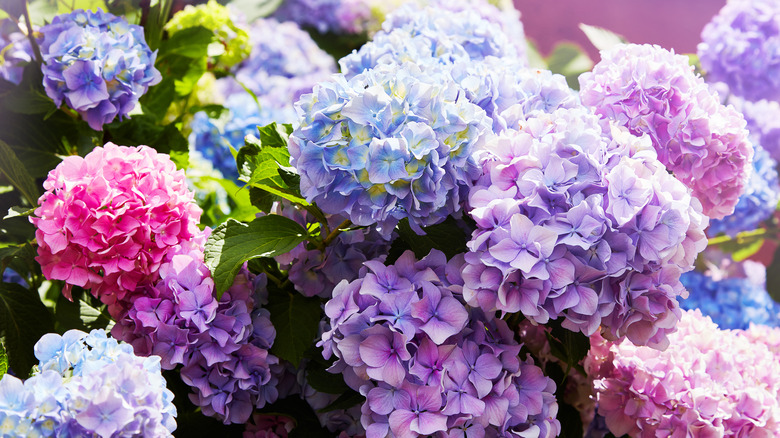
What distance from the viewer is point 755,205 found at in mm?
1124

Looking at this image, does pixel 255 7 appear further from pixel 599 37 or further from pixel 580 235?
pixel 580 235

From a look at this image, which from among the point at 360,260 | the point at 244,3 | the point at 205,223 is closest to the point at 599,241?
the point at 360,260

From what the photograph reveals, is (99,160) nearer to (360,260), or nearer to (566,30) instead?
(360,260)

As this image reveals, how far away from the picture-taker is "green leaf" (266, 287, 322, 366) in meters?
0.61

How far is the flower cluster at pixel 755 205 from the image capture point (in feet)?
3.67

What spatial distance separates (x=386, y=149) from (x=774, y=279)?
956mm

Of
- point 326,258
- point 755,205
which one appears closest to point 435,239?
point 326,258

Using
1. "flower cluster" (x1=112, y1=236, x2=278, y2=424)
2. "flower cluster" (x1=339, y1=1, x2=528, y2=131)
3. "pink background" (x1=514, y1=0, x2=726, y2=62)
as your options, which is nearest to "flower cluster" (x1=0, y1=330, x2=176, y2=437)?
"flower cluster" (x1=112, y1=236, x2=278, y2=424)

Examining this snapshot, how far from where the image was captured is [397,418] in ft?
1.67

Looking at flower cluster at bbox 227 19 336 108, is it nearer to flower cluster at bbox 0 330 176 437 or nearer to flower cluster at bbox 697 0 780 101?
flower cluster at bbox 697 0 780 101

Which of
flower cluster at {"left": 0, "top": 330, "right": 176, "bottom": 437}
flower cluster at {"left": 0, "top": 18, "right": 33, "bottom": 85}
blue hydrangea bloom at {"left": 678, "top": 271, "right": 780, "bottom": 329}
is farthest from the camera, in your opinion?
blue hydrangea bloom at {"left": 678, "top": 271, "right": 780, "bottom": 329}

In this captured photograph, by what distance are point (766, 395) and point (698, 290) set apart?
497 mm

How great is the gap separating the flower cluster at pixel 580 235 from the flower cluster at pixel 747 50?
680 mm

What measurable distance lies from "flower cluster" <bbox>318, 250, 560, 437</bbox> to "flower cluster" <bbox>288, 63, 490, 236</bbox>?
5 cm
